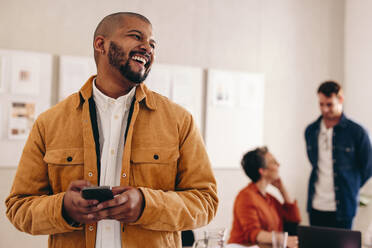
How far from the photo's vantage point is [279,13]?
358 cm

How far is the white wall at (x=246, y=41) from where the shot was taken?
9.23 feet

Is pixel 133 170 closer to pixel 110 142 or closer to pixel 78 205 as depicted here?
pixel 110 142

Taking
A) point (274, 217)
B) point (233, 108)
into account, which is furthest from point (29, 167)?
point (233, 108)

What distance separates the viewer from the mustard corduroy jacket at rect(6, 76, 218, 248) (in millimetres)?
1086

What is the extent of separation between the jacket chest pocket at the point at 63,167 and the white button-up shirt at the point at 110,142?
0.22 ft

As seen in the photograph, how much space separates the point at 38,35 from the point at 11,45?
0.65 feet

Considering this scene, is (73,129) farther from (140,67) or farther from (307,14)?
(307,14)

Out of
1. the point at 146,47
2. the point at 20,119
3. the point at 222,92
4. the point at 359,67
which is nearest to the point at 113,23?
the point at 146,47

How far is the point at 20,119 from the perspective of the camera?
2746mm

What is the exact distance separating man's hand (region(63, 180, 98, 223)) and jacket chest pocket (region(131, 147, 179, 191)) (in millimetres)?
194

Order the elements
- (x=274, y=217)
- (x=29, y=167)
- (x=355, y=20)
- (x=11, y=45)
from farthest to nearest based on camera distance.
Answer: (x=355, y=20), (x=11, y=45), (x=274, y=217), (x=29, y=167)

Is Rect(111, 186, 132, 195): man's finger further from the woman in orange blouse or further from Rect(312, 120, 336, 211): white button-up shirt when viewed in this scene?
Rect(312, 120, 336, 211): white button-up shirt

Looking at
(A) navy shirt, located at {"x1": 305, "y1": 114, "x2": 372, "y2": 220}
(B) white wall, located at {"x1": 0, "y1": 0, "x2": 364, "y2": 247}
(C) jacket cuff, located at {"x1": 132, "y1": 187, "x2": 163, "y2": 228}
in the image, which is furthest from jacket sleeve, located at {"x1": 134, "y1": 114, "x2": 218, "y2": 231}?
(A) navy shirt, located at {"x1": 305, "y1": 114, "x2": 372, "y2": 220}

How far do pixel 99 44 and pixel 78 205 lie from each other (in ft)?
1.65
